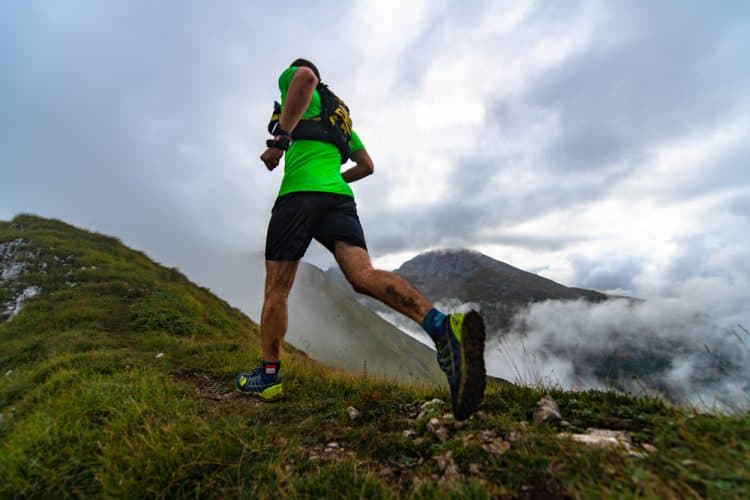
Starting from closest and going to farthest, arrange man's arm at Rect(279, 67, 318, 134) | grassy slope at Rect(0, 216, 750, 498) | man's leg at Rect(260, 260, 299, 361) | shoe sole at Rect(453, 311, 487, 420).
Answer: grassy slope at Rect(0, 216, 750, 498)
shoe sole at Rect(453, 311, 487, 420)
man's arm at Rect(279, 67, 318, 134)
man's leg at Rect(260, 260, 299, 361)

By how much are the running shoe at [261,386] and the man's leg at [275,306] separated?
0.76ft

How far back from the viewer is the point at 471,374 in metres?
2.33

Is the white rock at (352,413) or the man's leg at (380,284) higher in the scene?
the man's leg at (380,284)

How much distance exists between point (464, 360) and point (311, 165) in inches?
94.7

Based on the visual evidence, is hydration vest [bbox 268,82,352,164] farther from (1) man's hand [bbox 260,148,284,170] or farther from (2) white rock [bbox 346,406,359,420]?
(2) white rock [bbox 346,406,359,420]

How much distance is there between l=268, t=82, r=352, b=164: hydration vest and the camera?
3.72m

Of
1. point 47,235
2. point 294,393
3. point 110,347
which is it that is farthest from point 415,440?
point 47,235

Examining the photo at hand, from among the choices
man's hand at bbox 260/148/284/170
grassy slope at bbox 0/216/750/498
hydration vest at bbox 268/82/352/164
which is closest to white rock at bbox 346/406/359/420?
grassy slope at bbox 0/216/750/498

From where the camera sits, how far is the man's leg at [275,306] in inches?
143

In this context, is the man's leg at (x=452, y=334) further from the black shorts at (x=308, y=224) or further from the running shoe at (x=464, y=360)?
the black shorts at (x=308, y=224)

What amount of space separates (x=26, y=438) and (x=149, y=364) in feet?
9.32

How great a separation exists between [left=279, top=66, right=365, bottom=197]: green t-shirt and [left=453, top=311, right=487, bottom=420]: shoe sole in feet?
6.41

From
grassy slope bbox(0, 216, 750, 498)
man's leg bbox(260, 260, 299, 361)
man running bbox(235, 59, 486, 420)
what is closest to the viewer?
grassy slope bbox(0, 216, 750, 498)

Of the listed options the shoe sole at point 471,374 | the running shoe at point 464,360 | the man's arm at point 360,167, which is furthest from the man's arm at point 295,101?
the shoe sole at point 471,374
